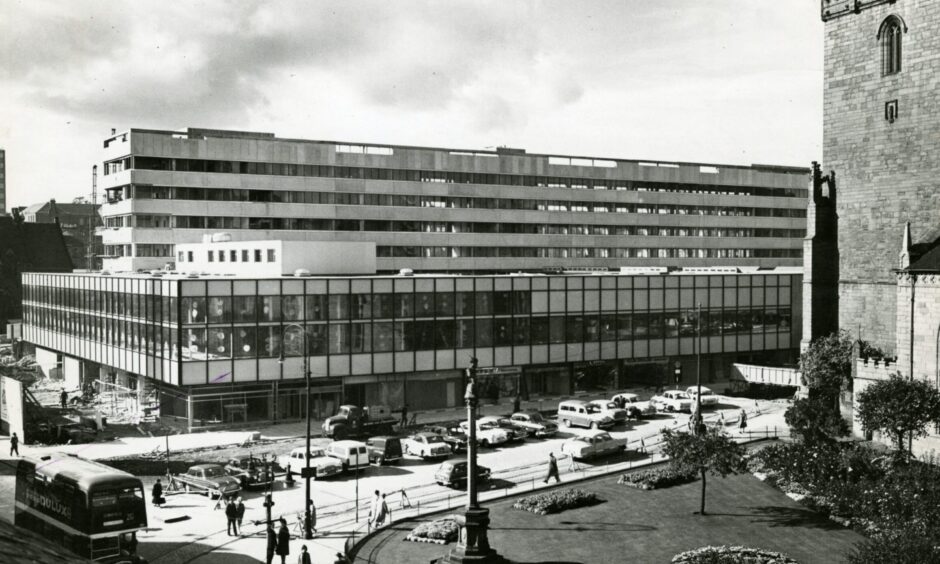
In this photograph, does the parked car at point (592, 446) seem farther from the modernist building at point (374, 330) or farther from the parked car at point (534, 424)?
the modernist building at point (374, 330)

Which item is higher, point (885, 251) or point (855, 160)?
point (855, 160)

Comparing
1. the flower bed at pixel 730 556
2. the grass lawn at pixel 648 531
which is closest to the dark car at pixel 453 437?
the grass lawn at pixel 648 531

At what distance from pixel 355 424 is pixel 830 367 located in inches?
1307

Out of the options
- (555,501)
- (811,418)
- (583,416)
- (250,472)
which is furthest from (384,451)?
(811,418)

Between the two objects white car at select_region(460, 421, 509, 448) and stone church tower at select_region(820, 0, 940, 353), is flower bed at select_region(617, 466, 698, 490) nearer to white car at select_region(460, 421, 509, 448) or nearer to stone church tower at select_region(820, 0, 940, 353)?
white car at select_region(460, 421, 509, 448)

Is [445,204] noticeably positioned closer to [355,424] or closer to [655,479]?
[355,424]

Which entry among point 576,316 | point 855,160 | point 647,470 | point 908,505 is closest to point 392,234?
point 576,316

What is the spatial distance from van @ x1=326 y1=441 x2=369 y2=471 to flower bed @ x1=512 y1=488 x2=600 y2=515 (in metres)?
11.5

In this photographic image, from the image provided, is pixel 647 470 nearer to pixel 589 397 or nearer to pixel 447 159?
pixel 589 397

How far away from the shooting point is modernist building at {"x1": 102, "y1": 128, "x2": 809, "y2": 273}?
85.9m

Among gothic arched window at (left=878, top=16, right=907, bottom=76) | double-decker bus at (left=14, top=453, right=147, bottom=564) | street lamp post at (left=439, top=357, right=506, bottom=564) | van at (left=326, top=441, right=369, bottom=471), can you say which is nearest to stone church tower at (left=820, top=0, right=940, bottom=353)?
gothic arched window at (left=878, top=16, right=907, bottom=76)

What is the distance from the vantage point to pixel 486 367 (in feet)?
225

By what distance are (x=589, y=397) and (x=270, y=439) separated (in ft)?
93.5

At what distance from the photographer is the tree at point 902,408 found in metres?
42.2
